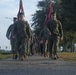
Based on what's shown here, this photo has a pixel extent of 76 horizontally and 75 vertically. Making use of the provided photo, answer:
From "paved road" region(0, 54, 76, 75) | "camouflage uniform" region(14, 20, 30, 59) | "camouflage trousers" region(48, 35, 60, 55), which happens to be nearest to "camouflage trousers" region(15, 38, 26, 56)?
"camouflage uniform" region(14, 20, 30, 59)

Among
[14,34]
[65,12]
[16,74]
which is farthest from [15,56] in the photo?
[65,12]

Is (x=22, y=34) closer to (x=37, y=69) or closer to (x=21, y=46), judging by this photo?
(x=21, y=46)

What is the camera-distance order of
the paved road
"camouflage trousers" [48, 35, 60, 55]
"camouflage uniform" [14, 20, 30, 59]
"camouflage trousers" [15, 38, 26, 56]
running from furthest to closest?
"camouflage trousers" [48, 35, 60, 55] → "camouflage uniform" [14, 20, 30, 59] → "camouflage trousers" [15, 38, 26, 56] → the paved road

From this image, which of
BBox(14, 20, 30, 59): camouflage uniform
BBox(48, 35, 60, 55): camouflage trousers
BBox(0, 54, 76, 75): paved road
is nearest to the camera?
BBox(0, 54, 76, 75): paved road

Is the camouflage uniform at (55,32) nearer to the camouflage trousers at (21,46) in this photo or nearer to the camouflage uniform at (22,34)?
the camouflage uniform at (22,34)

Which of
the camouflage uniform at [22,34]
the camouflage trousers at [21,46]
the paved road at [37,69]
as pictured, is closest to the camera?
the paved road at [37,69]

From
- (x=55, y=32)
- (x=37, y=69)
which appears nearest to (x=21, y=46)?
(x=55, y=32)

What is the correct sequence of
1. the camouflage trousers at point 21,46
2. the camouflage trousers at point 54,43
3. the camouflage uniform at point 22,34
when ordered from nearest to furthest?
the camouflage trousers at point 21,46
the camouflage uniform at point 22,34
the camouflage trousers at point 54,43

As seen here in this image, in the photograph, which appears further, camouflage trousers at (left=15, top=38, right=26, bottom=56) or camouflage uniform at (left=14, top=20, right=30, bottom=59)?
camouflage uniform at (left=14, top=20, right=30, bottom=59)

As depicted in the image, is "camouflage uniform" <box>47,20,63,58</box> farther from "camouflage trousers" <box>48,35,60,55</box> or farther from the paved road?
the paved road

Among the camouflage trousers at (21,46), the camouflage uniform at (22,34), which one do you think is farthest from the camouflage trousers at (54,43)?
the camouflage trousers at (21,46)

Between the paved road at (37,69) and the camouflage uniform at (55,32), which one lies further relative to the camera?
the camouflage uniform at (55,32)

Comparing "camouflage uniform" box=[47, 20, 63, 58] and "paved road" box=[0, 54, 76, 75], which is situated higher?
"camouflage uniform" box=[47, 20, 63, 58]

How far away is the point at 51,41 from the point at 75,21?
30.0 m
